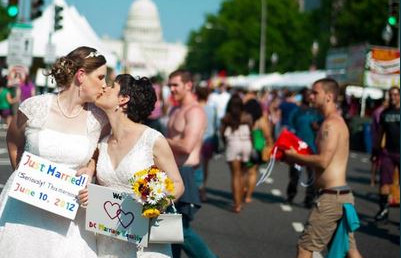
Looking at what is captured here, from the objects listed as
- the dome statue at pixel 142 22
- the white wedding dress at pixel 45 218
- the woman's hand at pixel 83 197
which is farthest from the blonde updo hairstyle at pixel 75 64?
the dome statue at pixel 142 22

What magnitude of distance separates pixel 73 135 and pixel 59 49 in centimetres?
1858

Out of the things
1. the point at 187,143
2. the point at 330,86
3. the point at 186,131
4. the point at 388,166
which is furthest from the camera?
the point at 388,166

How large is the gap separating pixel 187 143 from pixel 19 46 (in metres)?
14.1

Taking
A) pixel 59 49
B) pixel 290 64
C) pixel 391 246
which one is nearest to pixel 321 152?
pixel 391 246

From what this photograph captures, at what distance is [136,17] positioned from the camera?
172875 millimetres

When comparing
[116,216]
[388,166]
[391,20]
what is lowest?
[388,166]

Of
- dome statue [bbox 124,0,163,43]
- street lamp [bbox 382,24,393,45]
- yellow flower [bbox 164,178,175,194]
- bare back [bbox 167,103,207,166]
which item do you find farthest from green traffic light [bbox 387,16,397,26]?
dome statue [bbox 124,0,163,43]

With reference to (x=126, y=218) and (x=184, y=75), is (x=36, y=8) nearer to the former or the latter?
(x=184, y=75)

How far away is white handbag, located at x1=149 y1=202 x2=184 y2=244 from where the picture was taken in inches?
186

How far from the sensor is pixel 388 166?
12305mm

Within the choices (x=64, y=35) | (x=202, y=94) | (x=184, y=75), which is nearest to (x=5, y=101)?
(x=64, y=35)

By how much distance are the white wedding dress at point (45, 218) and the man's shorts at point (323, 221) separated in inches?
87.8

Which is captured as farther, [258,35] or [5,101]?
[258,35]

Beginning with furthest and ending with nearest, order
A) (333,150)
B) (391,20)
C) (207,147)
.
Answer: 1. (391,20)
2. (207,147)
3. (333,150)
